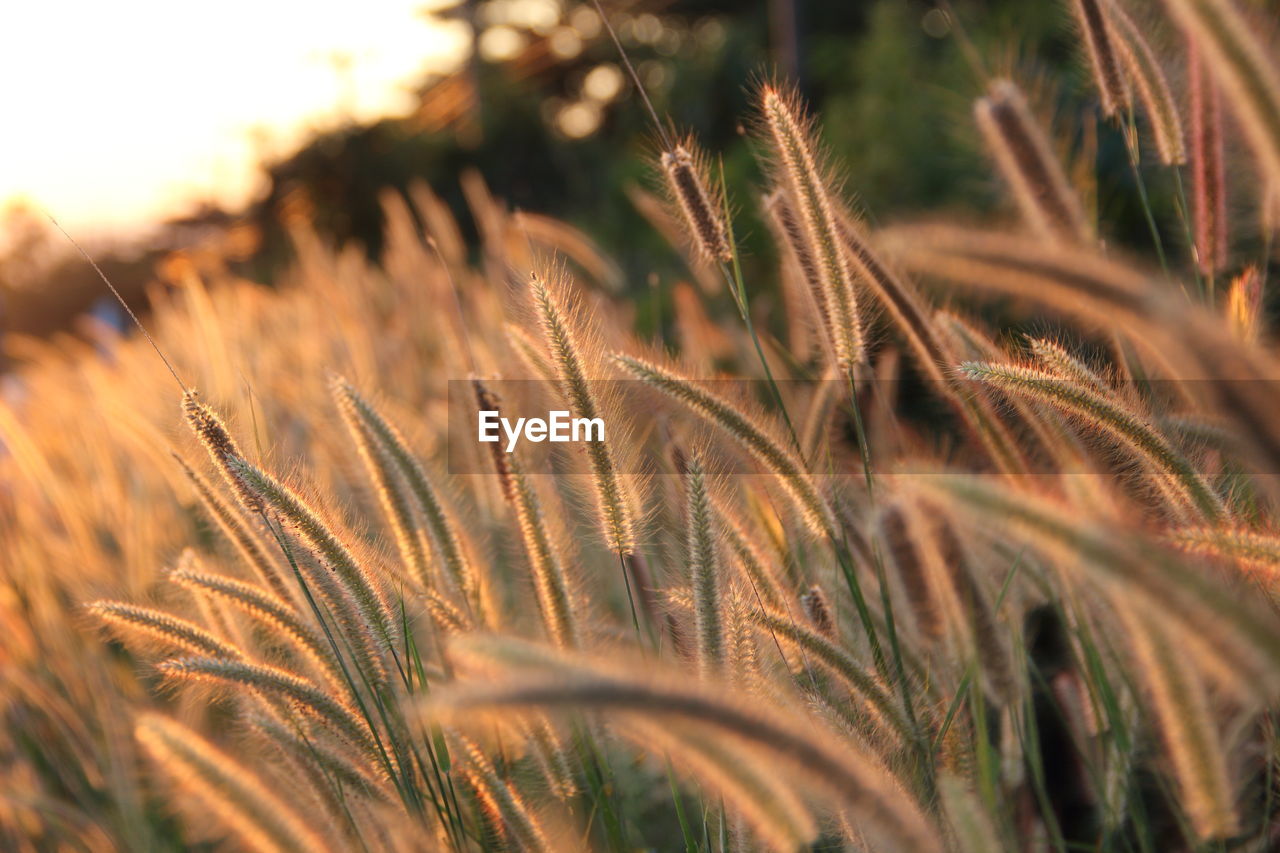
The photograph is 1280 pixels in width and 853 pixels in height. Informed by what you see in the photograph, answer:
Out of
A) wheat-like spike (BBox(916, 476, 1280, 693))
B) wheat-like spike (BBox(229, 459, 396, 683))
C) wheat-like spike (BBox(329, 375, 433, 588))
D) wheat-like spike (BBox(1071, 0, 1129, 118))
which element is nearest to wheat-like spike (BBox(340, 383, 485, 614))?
wheat-like spike (BBox(329, 375, 433, 588))

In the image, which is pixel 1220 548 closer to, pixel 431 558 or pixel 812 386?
pixel 431 558

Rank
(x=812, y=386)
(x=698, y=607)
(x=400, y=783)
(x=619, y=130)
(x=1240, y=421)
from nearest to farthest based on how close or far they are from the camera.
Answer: (x=1240, y=421) < (x=698, y=607) < (x=400, y=783) < (x=812, y=386) < (x=619, y=130)

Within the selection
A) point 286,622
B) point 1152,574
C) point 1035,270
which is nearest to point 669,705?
point 1152,574

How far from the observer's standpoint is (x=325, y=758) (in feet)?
4.08

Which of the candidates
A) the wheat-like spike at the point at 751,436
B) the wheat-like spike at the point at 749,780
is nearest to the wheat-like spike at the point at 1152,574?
the wheat-like spike at the point at 749,780

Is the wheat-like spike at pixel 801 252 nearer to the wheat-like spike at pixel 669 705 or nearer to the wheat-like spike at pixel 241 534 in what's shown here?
the wheat-like spike at pixel 669 705

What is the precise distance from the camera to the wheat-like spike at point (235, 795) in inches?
42.8

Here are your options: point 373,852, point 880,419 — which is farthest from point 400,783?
point 880,419

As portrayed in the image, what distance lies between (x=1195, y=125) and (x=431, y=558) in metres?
1.35

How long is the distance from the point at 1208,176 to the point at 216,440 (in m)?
1.49

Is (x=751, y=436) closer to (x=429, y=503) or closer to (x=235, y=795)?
(x=429, y=503)

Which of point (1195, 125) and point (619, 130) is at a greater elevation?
point (619, 130)

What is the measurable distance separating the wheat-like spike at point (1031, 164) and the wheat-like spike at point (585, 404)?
0.82m

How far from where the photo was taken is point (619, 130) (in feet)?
47.3
